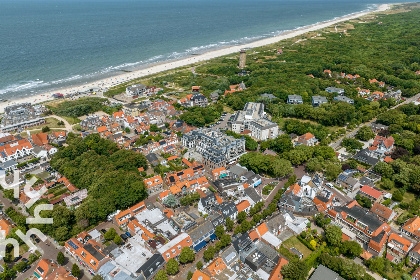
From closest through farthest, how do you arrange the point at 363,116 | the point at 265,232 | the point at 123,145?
the point at 265,232
the point at 123,145
the point at 363,116

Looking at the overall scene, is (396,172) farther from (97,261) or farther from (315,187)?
(97,261)

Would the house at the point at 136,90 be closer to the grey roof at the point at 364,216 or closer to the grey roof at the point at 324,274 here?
the grey roof at the point at 364,216

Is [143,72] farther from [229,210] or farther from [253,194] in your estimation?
[229,210]

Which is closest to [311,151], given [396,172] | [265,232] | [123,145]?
[396,172]

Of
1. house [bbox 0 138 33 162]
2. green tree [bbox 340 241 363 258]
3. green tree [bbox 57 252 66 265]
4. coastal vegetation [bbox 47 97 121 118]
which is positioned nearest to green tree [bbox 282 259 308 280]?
green tree [bbox 340 241 363 258]

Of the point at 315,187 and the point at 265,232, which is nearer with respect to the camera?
the point at 265,232

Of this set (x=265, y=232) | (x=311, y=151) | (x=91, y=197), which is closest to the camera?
(x=265, y=232)
